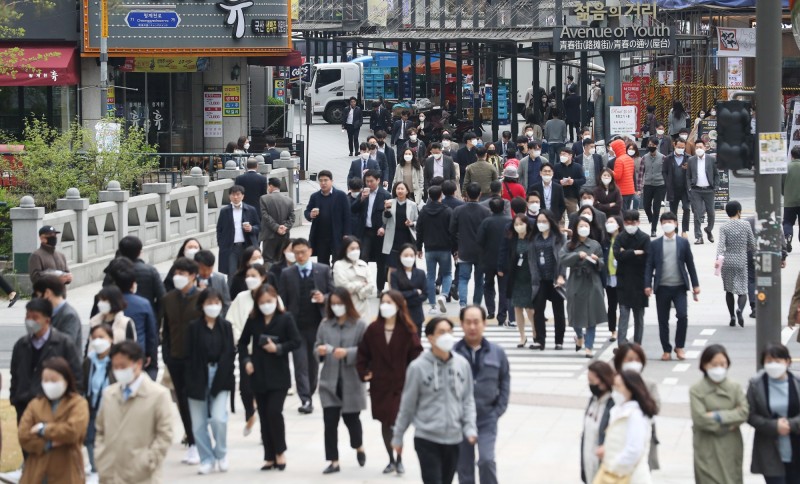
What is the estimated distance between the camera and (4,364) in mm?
18141

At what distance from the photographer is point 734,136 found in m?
13.6

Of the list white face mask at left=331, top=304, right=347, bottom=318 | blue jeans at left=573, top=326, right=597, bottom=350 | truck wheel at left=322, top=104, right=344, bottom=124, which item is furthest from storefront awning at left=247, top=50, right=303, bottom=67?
white face mask at left=331, top=304, right=347, bottom=318

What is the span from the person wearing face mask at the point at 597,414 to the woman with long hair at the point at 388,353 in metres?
2.29

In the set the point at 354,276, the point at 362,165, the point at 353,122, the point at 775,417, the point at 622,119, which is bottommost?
the point at 775,417

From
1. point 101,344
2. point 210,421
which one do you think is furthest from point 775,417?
point 101,344

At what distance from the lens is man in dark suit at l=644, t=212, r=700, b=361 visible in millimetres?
17234

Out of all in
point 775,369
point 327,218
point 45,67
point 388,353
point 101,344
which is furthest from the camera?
point 45,67

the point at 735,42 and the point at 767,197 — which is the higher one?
the point at 735,42

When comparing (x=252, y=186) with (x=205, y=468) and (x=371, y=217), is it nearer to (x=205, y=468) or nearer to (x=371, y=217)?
(x=371, y=217)

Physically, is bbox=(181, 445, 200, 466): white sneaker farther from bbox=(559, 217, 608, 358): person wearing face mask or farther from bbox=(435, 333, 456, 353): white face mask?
bbox=(559, 217, 608, 358): person wearing face mask

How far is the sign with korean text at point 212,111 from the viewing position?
139 feet

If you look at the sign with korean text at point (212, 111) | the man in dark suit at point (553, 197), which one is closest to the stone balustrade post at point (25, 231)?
the man in dark suit at point (553, 197)

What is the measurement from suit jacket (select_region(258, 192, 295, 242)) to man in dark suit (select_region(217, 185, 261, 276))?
15.3 inches

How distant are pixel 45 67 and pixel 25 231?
1585 cm
